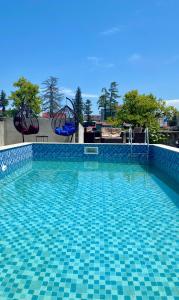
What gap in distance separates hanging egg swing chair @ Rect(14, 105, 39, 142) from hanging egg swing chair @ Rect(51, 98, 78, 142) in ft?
4.11

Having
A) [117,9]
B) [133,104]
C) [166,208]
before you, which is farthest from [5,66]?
[166,208]

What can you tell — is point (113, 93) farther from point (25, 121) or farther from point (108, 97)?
point (25, 121)

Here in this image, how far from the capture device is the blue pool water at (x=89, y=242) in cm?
227

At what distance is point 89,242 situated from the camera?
320cm

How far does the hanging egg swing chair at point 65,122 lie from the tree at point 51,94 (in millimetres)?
38554

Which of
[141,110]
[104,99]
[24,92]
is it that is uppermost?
[104,99]

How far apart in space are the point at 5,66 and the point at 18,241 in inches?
1060

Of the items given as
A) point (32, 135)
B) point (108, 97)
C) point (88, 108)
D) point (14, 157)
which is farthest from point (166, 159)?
point (88, 108)

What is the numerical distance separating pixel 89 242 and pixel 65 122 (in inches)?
459

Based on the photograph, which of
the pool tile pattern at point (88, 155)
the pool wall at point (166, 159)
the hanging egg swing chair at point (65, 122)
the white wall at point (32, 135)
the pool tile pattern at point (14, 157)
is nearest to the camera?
the pool wall at point (166, 159)

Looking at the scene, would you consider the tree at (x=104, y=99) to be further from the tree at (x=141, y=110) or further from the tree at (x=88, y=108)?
the tree at (x=141, y=110)

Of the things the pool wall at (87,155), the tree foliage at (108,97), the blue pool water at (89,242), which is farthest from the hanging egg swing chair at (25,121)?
the tree foliage at (108,97)

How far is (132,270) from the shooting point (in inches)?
99.6

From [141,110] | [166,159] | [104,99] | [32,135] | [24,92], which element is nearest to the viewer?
[166,159]
